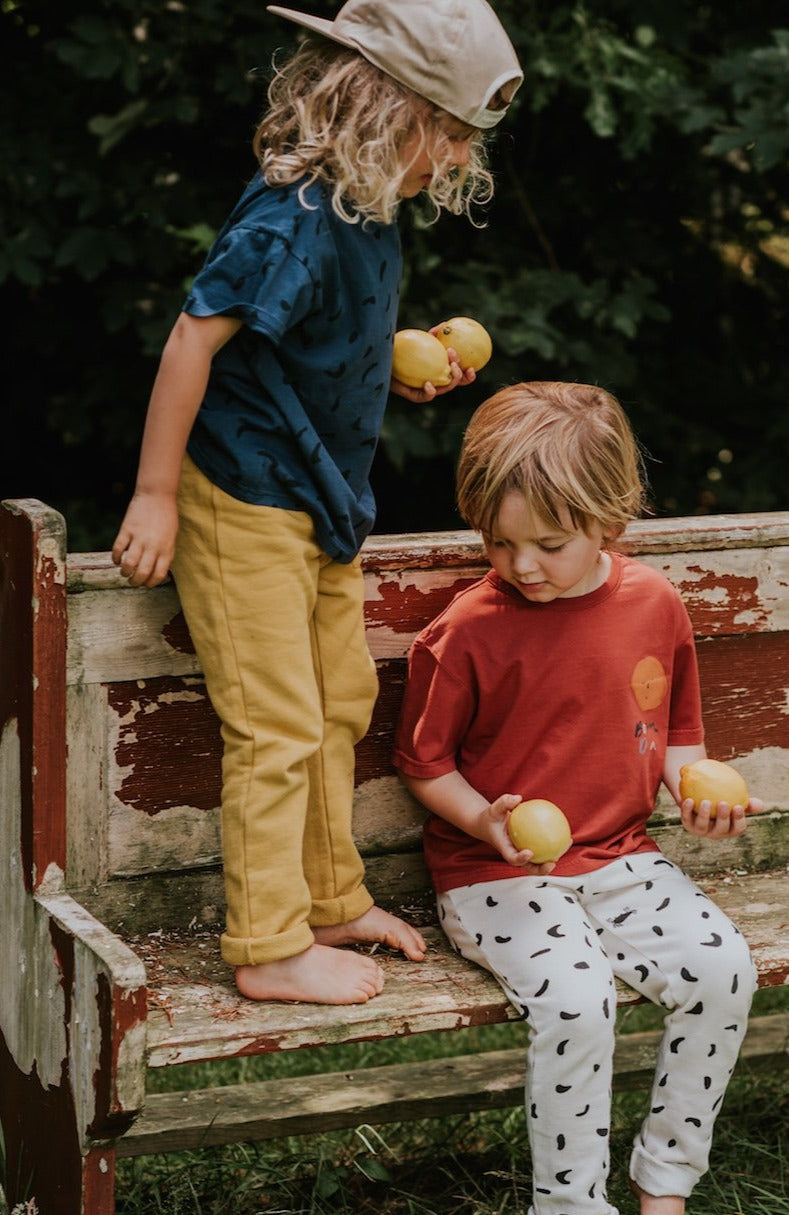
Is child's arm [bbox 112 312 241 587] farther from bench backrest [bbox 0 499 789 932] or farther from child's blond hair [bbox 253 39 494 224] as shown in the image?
child's blond hair [bbox 253 39 494 224]

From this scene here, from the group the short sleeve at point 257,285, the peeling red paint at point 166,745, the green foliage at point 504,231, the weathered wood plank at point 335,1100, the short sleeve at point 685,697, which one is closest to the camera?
the short sleeve at point 257,285

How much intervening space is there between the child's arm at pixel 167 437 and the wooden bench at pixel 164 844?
13cm

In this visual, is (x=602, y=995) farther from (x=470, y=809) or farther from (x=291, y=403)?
(x=291, y=403)

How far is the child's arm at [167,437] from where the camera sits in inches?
87.4

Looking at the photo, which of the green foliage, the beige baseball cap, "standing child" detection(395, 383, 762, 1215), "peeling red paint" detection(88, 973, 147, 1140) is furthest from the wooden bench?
the green foliage

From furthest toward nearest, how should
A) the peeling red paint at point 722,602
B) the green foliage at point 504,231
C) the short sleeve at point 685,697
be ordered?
the green foliage at point 504,231
the peeling red paint at point 722,602
the short sleeve at point 685,697

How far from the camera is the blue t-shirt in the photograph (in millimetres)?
2225

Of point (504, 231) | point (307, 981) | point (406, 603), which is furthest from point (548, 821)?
point (504, 231)

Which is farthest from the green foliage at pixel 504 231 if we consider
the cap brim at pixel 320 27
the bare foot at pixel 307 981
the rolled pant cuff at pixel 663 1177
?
the rolled pant cuff at pixel 663 1177

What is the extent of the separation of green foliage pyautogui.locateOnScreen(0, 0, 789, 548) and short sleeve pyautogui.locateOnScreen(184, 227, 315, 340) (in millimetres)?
1996

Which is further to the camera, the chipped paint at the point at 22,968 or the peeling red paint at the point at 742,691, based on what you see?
the peeling red paint at the point at 742,691

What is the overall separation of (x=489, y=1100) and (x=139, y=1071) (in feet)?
4.05

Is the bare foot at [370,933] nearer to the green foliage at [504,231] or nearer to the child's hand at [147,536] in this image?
the child's hand at [147,536]

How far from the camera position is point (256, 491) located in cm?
233
